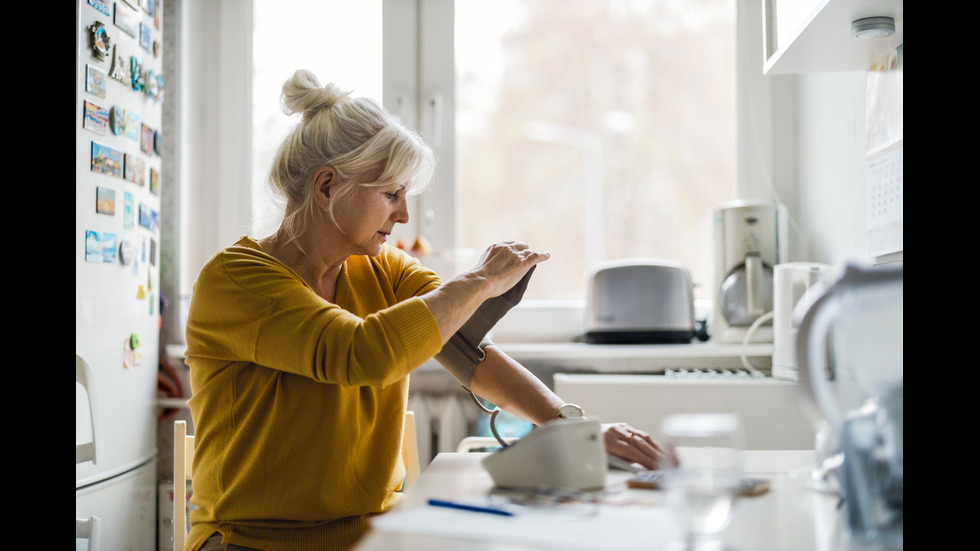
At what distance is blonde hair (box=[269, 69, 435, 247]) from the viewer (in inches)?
46.3

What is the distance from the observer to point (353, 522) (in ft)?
3.51

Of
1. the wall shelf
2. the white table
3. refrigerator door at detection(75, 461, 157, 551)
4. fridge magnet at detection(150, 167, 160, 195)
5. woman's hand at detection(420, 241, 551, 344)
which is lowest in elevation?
refrigerator door at detection(75, 461, 157, 551)

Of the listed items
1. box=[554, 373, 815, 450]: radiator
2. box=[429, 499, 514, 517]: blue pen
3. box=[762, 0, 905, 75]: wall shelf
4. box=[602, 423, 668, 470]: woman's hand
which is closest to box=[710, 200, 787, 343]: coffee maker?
box=[554, 373, 815, 450]: radiator

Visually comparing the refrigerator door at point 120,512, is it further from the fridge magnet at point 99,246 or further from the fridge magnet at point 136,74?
the fridge magnet at point 136,74

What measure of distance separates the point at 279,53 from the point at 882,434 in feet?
7.14

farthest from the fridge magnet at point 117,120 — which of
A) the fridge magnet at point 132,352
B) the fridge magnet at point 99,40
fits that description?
the fridge magnet at point 132,352

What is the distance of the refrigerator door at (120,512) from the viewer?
5.47 ft

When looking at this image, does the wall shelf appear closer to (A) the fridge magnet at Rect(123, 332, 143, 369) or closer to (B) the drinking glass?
(B) the drinking glass

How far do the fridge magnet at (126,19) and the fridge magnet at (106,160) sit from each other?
1.00 feet

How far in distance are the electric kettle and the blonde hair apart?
69cm

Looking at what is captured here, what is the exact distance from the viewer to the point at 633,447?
0.98 metres

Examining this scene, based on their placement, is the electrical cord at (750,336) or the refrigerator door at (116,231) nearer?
the refrigerator door at (116,231)

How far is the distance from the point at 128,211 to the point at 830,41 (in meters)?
1.55

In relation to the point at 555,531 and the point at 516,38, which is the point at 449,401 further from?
the point at 555,531
